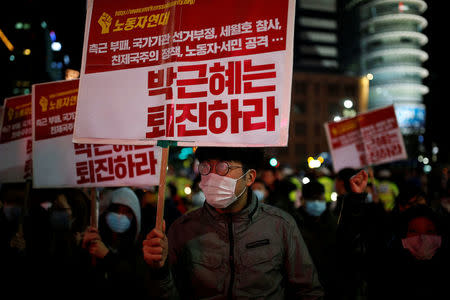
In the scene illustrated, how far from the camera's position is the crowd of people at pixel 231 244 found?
2779mm

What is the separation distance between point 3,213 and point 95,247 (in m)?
3.12

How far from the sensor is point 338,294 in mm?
4594

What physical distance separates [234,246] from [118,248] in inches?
73.3

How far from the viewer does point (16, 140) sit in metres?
5.46

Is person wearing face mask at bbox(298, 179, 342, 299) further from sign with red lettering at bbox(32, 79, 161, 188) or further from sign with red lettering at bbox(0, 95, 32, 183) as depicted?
sign with red lettering at bbox(0, 95, 32, 183)

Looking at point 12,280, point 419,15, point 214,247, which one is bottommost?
point 12,280

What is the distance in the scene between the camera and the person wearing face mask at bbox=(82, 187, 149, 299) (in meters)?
3.63

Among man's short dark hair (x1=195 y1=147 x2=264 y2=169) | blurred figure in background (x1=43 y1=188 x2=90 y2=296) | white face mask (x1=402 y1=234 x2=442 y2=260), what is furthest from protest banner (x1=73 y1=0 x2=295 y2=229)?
blurred figure in background (x1=43 y1=188 x2=90 y2=296)

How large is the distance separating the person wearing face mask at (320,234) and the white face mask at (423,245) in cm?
87

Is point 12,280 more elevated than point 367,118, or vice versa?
point 367,118

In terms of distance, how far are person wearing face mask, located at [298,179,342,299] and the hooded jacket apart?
1626 mm

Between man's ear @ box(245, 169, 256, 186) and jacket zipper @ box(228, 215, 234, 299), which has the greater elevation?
man's ear @ box(245, 169, 256, 186)

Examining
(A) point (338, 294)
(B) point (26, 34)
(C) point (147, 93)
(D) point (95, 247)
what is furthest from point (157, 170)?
(B) point (26, 34)

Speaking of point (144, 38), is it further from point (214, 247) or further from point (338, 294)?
point (338, 294)
